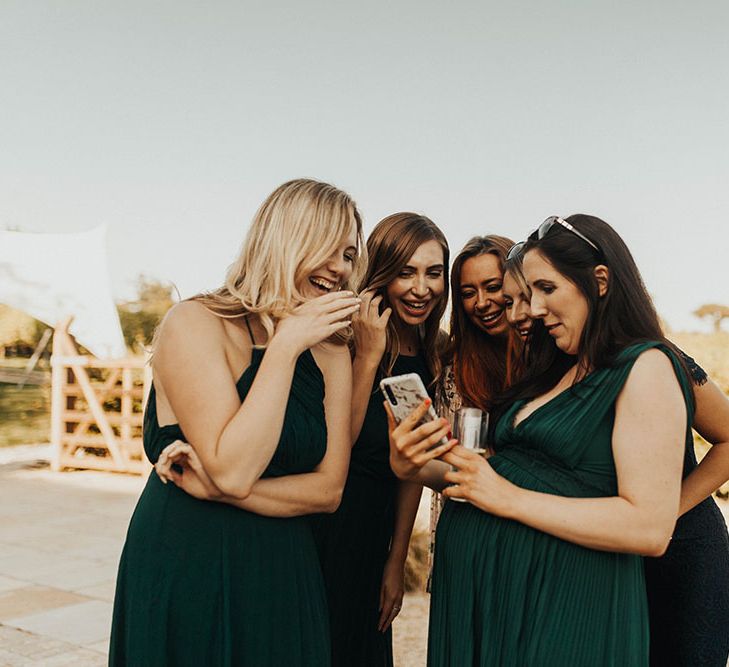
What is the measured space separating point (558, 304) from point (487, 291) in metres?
1.11

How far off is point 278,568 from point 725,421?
1.44 metres

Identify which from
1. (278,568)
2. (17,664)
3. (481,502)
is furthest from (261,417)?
(17,664)

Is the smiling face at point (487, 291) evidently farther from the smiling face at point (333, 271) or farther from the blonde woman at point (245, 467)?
the blonde woman at point (245, 467)

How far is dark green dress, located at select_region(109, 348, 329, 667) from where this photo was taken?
220 cm

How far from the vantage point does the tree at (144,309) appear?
59.8 ft

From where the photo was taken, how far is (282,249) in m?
2.41

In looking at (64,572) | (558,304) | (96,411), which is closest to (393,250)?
(558,304)

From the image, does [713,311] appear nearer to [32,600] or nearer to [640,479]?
[32,600]

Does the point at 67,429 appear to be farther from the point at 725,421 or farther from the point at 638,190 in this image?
the point at 638,190

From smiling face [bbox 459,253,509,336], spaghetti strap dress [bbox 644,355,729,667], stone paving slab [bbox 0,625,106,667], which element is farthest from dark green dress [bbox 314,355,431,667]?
stone paving slab [bbox 0,625,106,667]

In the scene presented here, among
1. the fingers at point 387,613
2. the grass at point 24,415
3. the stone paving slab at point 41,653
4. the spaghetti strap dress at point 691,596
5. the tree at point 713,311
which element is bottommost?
the grass at point 24,415

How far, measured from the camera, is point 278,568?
2283mm

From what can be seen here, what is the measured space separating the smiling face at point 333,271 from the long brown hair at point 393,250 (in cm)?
73

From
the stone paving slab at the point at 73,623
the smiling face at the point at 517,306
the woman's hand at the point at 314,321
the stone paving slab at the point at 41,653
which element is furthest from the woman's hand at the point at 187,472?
the stone paving slab at the point at 73,623
